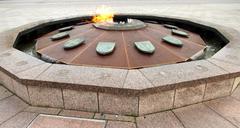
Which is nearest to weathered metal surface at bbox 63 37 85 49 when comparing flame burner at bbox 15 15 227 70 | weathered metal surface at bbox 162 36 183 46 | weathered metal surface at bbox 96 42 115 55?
flame burner at bbox 15 15 227 70

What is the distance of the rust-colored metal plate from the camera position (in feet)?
15.7

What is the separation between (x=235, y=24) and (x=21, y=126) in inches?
420

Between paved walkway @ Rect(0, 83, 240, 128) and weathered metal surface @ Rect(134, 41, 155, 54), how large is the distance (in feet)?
4.90

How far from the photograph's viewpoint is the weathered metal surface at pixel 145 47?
4.94 m

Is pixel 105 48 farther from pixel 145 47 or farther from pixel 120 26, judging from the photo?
pixel 120 26

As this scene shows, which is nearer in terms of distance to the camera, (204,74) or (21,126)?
(21,126)

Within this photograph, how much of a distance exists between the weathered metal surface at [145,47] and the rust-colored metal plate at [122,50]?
0.09 m

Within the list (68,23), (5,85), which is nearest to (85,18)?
(68,23)

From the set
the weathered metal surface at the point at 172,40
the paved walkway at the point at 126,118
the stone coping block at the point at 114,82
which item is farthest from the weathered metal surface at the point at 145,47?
the paved walkway at the point at 126,118

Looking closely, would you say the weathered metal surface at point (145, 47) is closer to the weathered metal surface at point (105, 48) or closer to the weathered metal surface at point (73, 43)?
the weathered metal surface at point (105, 48)

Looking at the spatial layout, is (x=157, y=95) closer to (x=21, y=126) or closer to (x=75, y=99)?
(x=75, y=99)

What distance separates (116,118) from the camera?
385 centimetres

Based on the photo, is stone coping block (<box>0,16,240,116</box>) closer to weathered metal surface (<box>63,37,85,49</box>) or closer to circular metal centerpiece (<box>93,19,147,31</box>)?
weathered metal surface (<box>63,37,85,49</box>)

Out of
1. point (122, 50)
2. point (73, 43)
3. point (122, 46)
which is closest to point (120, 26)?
point (122, 46)
